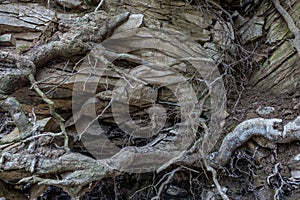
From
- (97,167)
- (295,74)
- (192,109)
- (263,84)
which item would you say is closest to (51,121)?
(97,167)

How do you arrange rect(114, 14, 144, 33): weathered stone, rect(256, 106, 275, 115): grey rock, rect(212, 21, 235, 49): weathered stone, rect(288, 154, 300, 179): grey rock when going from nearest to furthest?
rect(288, 154, 300, 179): grey rock, rect(256, 106, 275, 115): grey rock, rect(114, 14, 144, 33): weathered stone, rect(212, 21, 235, 49): weathered stone

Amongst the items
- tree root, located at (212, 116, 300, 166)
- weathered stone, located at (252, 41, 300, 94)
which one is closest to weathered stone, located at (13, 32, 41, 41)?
tree root, located at (212, 116, 300, 166)

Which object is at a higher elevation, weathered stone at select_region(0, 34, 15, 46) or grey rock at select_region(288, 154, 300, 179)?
weathered stone at select_region(0, 34, 15, 46)

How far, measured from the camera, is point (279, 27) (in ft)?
7.99

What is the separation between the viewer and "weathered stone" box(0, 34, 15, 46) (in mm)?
2104

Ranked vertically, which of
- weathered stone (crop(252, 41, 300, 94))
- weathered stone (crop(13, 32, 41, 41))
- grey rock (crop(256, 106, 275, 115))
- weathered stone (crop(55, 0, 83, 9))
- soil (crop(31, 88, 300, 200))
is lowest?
soil (crop(31, 88, 300, 200))

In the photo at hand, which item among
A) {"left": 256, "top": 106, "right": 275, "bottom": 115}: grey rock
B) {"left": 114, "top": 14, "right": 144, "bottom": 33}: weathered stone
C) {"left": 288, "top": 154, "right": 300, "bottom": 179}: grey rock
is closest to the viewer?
{"left": 288, "top": 154, "right": 300, "bottom": 179}: grey rock

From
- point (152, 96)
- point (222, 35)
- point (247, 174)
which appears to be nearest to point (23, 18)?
point (152, 96)

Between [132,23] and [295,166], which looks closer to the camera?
[295,166]

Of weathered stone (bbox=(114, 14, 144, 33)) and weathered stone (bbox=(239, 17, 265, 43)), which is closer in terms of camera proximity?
weathered stone (bbox=(114, 14, 144, 33))

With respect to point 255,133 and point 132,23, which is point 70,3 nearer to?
point 132,23

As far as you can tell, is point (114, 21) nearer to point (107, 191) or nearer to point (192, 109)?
point (192, 109)

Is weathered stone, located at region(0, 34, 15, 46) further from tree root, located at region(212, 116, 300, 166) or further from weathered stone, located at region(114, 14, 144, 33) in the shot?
tree root, located at region(212, 116, 300, 166)

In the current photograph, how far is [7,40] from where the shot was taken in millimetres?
2102
